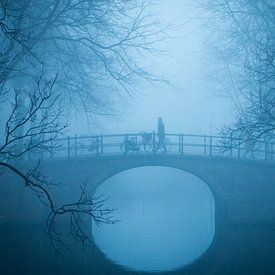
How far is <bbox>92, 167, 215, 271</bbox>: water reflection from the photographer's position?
14.8 meters

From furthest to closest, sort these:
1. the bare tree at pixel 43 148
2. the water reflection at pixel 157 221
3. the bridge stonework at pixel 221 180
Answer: the bridge stonework at pixel 221 180
the water reflection at pixel 157 221
the bare tree at pixel 43 148

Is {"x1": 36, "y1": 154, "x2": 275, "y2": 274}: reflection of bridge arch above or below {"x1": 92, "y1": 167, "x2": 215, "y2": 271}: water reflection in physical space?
above

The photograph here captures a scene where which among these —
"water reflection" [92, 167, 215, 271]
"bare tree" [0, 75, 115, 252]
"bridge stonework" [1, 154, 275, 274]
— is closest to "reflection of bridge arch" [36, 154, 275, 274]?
"bridge stonework" [1, 154, 275, 274]

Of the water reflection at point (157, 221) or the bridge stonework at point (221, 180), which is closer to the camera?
the water reflection at point (157, 221)

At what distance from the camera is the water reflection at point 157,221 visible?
14.8 m

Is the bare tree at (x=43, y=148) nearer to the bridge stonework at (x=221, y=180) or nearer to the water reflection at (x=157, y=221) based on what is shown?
the bridge stonework at (x=221, y=180)

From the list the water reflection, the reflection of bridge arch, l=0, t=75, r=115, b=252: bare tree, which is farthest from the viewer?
the reflection of bridge arch

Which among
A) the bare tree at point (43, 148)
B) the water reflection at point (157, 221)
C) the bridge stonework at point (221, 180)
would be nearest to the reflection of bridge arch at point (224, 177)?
the bridge stonework at point (221, 180)

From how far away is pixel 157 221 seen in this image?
21.4 m

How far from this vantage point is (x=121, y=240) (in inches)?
680

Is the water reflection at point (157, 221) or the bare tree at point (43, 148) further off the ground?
the bare tree at point (43, 148)

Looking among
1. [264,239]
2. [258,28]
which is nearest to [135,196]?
[264,239]

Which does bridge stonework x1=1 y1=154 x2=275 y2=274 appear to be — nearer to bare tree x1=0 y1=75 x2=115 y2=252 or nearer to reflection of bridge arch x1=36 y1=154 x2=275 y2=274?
reflection of bridge arch x1=36 y1=154 x2=275 y2=274

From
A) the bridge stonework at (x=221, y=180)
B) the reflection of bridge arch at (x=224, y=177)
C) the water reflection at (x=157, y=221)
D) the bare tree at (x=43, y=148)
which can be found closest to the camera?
the bare tree at (x=43, y=148)
